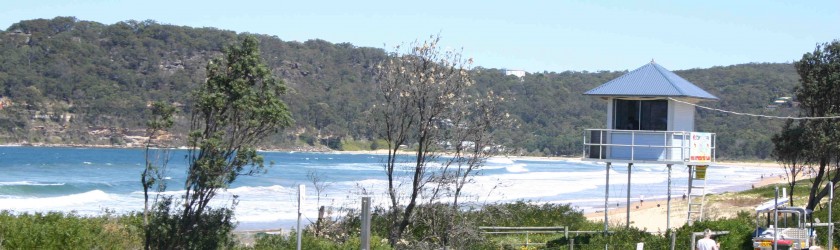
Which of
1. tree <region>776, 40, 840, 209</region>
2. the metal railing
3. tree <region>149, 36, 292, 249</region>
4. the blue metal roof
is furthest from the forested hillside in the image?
tree <region>149, 36, 292, 249</region>

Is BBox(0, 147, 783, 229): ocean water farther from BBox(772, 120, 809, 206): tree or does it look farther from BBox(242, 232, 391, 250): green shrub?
BBox(242, 232, 391, 250): green shrub

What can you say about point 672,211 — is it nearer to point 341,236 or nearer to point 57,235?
point 341,236

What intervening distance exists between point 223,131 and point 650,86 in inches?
429

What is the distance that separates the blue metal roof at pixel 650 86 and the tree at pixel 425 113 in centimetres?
542

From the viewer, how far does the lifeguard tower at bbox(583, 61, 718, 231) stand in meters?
23.8

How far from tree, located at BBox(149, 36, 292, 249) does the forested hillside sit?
303 ft

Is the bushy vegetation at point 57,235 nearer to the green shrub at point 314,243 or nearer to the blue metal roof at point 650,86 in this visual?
the green shrub at point 314,243

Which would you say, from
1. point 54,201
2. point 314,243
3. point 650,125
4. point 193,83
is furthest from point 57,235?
point 193,83

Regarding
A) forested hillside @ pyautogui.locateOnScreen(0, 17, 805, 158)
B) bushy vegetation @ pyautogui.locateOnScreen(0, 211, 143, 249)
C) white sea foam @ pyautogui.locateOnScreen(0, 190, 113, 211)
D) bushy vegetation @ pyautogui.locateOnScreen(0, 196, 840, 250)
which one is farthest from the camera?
forested hillside @ pyautogui.locateOnScreen(0, 17, 805, 158)

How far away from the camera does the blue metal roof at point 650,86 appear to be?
78.0 feet

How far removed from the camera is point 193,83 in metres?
109

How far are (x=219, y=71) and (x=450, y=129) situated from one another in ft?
14.9

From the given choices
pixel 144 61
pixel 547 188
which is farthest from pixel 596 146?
pixel 144 61

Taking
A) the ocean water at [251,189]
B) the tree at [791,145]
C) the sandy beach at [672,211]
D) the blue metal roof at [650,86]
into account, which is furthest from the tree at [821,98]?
the sandy beach at [672,211]
